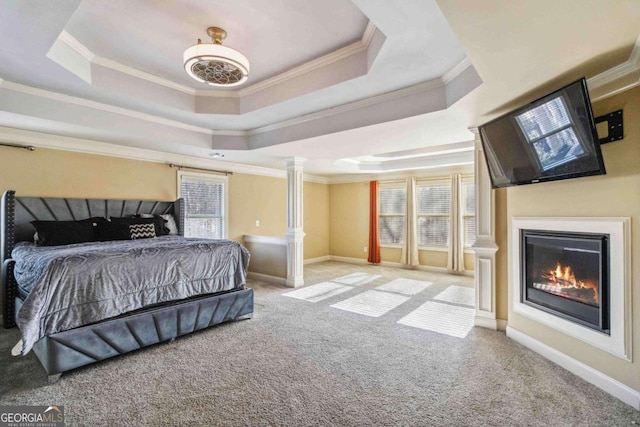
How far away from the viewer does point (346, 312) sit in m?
3.90

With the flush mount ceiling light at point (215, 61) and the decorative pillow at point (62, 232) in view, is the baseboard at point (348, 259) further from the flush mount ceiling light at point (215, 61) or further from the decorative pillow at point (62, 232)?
the flush mount ceiling light at point (215, 61)

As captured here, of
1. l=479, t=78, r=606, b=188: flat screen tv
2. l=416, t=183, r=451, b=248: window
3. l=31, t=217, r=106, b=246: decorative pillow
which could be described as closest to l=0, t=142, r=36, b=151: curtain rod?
l=31, t=217, r=106, b=246: decorative pillow

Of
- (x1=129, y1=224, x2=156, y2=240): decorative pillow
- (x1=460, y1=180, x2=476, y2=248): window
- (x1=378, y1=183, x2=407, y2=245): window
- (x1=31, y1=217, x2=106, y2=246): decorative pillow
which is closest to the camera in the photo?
(x1=31, y1=217, x2=106, y2=246): decorative pillow

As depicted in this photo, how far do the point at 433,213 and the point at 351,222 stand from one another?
2.15 meters

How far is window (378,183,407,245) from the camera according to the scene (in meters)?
7.14

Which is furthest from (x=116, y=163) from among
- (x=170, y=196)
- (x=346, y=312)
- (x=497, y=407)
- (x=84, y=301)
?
(x=497, y=407)

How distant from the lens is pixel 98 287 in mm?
2529

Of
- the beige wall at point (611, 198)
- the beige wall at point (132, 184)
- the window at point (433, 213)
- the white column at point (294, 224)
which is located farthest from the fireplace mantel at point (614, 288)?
the beige wall at point (132, 184)

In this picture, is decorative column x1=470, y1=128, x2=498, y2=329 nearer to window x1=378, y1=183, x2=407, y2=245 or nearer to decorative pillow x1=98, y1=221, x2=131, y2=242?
window x1=378, y1=183, x2=407, y2=245

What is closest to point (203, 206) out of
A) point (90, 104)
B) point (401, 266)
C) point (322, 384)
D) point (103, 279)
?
point (90, 104)

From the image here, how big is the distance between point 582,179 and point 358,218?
219 inches

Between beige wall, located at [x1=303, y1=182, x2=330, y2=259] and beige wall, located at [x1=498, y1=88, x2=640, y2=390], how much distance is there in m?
5.49

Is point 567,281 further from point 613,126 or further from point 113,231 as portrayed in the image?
point 113,231

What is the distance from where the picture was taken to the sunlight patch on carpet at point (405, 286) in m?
4.95
